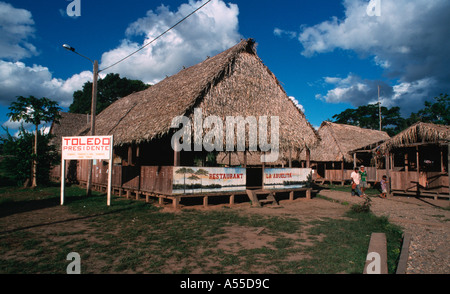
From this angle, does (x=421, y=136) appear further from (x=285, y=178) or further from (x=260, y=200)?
(x=260, y=200)

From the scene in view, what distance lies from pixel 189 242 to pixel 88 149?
614 cm

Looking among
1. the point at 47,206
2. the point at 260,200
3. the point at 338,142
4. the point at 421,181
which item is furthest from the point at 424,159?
the point at 47,206

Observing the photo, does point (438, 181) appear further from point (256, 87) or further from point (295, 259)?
point (295, 259)

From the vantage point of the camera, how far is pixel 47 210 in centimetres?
880

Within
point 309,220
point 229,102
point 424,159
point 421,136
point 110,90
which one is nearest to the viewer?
point 309,220

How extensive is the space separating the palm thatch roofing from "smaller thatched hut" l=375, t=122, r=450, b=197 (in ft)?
18.3

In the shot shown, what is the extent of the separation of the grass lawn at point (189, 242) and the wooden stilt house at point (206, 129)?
1.51 meters

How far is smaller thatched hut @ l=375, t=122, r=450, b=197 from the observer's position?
1430 centimetres

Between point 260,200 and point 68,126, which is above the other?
point 68,126

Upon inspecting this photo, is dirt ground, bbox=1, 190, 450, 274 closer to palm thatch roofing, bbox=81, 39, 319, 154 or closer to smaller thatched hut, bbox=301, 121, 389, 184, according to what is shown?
palm thatch roofing, bbox=81, 39, 319, 154

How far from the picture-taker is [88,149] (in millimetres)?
9703

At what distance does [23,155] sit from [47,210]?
8.93 m

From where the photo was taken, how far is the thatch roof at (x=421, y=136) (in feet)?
46.1
